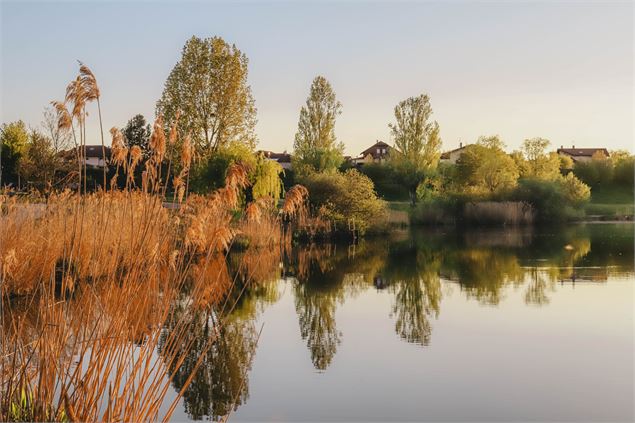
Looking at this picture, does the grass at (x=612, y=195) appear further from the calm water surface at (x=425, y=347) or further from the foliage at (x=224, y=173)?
the calm water surface at (x=425, y=347)

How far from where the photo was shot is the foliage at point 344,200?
24.2 metres

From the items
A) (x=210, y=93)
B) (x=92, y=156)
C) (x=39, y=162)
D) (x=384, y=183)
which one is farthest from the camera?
(x=92, y=156)

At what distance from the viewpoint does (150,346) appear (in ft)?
10.6

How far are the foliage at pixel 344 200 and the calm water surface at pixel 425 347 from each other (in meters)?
8.45

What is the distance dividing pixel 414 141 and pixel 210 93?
693 inches

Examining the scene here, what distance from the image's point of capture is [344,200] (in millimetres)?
24078

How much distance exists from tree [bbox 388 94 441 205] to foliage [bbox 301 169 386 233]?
1817 cm

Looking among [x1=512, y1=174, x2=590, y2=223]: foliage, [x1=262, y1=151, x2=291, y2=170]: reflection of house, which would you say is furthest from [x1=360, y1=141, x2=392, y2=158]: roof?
[x1=512, y1=174, x2=590, y2=223]: foliage

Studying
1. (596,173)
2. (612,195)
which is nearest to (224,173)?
(612,195)

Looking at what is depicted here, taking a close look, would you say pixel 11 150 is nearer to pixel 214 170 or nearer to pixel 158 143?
pixel 214 170

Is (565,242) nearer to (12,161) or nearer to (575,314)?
(575,314)

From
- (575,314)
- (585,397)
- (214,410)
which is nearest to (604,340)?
(575,314)

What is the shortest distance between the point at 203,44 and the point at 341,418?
28.2 meters

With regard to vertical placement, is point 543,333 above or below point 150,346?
below
